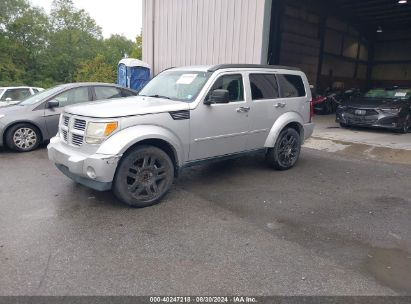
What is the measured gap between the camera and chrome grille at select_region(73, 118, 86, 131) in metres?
4.34

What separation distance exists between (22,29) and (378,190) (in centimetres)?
4500

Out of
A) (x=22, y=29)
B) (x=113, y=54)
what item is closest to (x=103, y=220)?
(x=22, y=29)

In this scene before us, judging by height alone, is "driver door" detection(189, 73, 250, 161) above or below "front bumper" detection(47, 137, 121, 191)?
above

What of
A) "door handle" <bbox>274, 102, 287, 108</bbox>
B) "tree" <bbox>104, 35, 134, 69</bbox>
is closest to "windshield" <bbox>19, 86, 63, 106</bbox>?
"door handle" <bbox>274, 102, 287, 108</bbox>

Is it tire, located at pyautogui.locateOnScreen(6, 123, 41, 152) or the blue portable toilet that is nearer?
tire, located at pyautogui.locateOnScreen(6, 123, 41, 152)

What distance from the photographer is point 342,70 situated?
2103cm

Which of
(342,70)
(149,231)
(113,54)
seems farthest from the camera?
(113,54)

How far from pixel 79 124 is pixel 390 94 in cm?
1099

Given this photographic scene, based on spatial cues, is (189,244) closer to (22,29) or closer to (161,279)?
(161,279)

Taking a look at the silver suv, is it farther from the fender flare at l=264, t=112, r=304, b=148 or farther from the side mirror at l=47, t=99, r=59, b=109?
the side mirror at l=47, t=99, r=59, b=109

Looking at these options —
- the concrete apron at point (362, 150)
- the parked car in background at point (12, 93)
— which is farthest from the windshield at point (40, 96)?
the concrete apron at point (362, 150)

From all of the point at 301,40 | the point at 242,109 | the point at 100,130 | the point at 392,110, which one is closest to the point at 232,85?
the point at 242,109

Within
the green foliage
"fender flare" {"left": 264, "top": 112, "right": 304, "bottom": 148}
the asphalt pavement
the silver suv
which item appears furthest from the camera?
the green foliage

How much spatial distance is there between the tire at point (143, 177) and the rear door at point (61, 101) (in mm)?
4210
